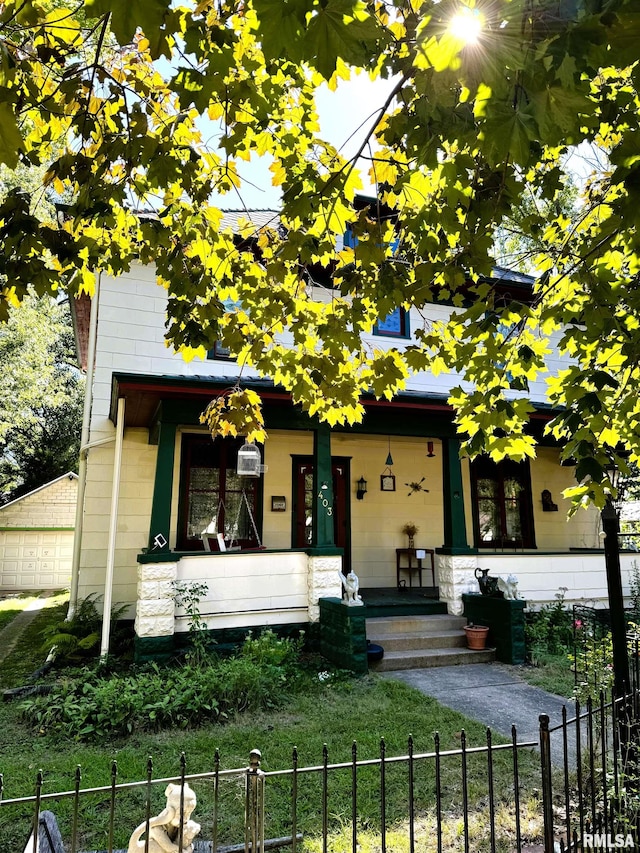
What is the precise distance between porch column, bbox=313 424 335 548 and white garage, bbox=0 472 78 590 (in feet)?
41.1

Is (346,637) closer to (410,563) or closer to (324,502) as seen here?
(324,502)

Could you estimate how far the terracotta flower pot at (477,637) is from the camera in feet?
24.5

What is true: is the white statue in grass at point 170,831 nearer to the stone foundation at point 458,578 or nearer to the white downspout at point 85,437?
the stone foundation at point 458,578

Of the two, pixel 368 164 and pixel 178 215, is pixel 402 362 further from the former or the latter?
pixel 178 215

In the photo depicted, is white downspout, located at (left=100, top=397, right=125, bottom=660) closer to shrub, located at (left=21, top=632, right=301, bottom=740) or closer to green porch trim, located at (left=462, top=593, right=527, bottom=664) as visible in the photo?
shrub, located at (left=21, top=632, right=301, bottom=740)

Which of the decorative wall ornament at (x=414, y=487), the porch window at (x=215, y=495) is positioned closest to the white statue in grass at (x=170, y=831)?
the porch window at (x=215, y=495)

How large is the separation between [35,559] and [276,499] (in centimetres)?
1134

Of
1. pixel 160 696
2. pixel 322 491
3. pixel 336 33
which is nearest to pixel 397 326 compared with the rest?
pixel 322 491

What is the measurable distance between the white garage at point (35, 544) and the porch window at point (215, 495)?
33.3ft

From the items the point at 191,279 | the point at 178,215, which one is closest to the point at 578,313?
the point at 191,279

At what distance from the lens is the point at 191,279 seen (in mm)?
3379

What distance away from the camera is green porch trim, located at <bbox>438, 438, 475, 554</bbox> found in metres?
8.28

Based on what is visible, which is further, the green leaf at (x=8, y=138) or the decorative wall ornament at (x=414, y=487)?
the decorative wall ornament at (x=414, y=487)

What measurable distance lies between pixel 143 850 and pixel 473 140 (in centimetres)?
348
